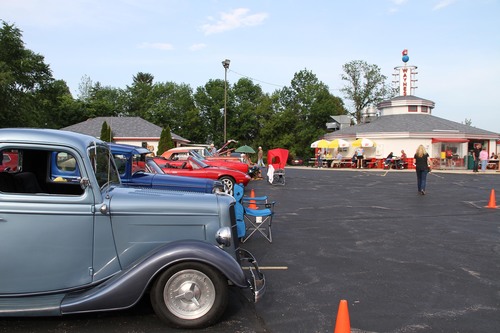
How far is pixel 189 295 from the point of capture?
4047 mm

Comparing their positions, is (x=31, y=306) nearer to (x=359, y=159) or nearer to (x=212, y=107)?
(x=359, y=159)

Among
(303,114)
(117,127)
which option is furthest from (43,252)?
(303,114)

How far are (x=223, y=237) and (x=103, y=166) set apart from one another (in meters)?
1.65

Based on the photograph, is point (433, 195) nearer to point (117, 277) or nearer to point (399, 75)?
point (117, 277)

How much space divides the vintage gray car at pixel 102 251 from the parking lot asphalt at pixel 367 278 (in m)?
0.33

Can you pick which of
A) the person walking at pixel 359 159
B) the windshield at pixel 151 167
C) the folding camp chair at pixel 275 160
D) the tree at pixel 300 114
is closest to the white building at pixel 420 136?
the person walking at pixel 359 159

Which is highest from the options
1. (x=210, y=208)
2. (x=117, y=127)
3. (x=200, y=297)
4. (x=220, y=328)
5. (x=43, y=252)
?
(x=117, y=127)

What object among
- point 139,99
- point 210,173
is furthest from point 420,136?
point 139,99

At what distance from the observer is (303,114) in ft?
219

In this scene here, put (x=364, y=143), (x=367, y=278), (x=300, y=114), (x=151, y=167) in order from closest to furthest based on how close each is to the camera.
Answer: (x=367, y=278) → (x=151, y=167) → (x=364, y=143) → (x=300, y=114)

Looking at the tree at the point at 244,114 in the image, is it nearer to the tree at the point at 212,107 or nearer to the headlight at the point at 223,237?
the tree at the point at 212,107

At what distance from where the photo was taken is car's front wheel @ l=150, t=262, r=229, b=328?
4.01 meters

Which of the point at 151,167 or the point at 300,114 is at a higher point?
the point at 300,114

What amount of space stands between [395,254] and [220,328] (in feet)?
12.9
